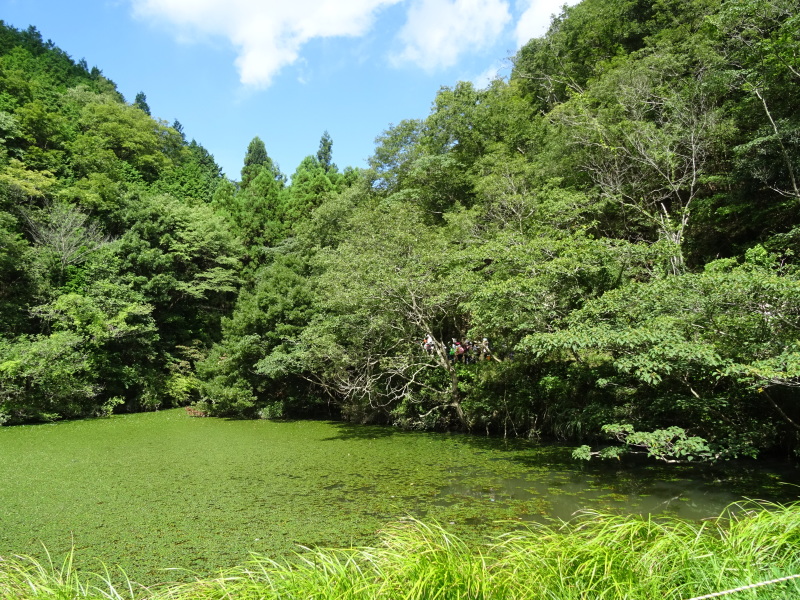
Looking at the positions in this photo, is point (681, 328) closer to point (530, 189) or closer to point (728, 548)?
point (728, 548)

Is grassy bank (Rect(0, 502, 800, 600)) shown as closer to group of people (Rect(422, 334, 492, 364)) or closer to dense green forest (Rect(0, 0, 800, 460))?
dense green forest (Rect(0, 0, 800, 460))

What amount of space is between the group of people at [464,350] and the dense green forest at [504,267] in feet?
0.28

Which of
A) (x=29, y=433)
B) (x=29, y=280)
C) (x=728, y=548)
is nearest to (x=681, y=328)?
(x=728, y=548)

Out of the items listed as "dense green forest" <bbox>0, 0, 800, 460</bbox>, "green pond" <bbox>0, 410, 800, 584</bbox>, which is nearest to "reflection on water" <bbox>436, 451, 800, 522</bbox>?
"green pond" <bbox>0, 410, 800, 584</bbox>

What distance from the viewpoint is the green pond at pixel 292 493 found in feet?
15.3

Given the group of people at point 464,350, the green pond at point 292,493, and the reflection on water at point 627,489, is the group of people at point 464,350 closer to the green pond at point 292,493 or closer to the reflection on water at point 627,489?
the green pond at point 292,493

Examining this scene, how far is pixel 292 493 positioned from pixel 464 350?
23.6 ft

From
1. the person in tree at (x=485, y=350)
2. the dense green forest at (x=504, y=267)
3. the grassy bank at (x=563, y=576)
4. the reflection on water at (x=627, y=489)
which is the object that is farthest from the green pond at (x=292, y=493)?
the person in tree at (x=485, y=350)

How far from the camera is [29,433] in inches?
482

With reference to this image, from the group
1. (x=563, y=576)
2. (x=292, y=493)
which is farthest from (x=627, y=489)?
(x=563, y=576)

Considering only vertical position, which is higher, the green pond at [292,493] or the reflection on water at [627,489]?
the reflection on water at [627,489]

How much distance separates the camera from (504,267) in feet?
31.1

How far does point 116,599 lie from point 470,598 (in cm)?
167

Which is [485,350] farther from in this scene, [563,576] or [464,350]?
[563,576]
